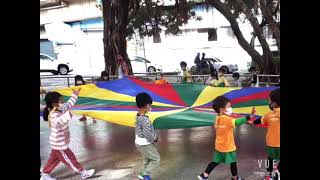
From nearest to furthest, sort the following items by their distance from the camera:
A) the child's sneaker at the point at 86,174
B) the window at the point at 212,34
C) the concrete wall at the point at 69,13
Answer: the child's sneaker at the point at 86,174, the concrete wall at the point at 69,13, the window at the point at 212,34

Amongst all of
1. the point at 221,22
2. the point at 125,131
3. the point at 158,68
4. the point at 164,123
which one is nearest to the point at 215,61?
the point at 158,68

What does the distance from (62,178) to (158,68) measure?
21859 millimetres

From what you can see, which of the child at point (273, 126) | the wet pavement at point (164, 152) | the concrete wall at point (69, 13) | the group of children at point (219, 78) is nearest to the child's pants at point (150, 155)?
the wet pavement at point (164, 152)

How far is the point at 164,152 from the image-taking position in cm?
571

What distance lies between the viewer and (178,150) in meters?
5.78

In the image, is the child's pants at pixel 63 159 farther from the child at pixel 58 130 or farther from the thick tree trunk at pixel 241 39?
the thick tree trunk at pixel 241 39

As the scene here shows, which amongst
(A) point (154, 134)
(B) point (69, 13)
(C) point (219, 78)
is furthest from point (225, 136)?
(B) point (69, 13)

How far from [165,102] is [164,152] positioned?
2.40 feet

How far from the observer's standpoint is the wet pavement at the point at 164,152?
15.7 ft

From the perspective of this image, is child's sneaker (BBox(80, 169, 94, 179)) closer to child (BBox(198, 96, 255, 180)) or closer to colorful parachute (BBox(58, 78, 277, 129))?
colorful parachute (BBox(58, 78, 277, 129))

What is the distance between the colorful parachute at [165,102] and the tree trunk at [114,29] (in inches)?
240

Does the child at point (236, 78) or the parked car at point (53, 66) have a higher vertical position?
the parked car at point (53, 66)

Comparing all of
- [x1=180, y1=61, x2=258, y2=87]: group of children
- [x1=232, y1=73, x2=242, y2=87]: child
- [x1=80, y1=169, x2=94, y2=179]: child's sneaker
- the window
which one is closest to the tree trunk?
[x1=180, y1=61, x2=258, y2=87]: group of children

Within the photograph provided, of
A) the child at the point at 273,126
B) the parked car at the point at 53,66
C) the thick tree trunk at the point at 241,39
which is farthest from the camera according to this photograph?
the parked car at the point at 53,66
